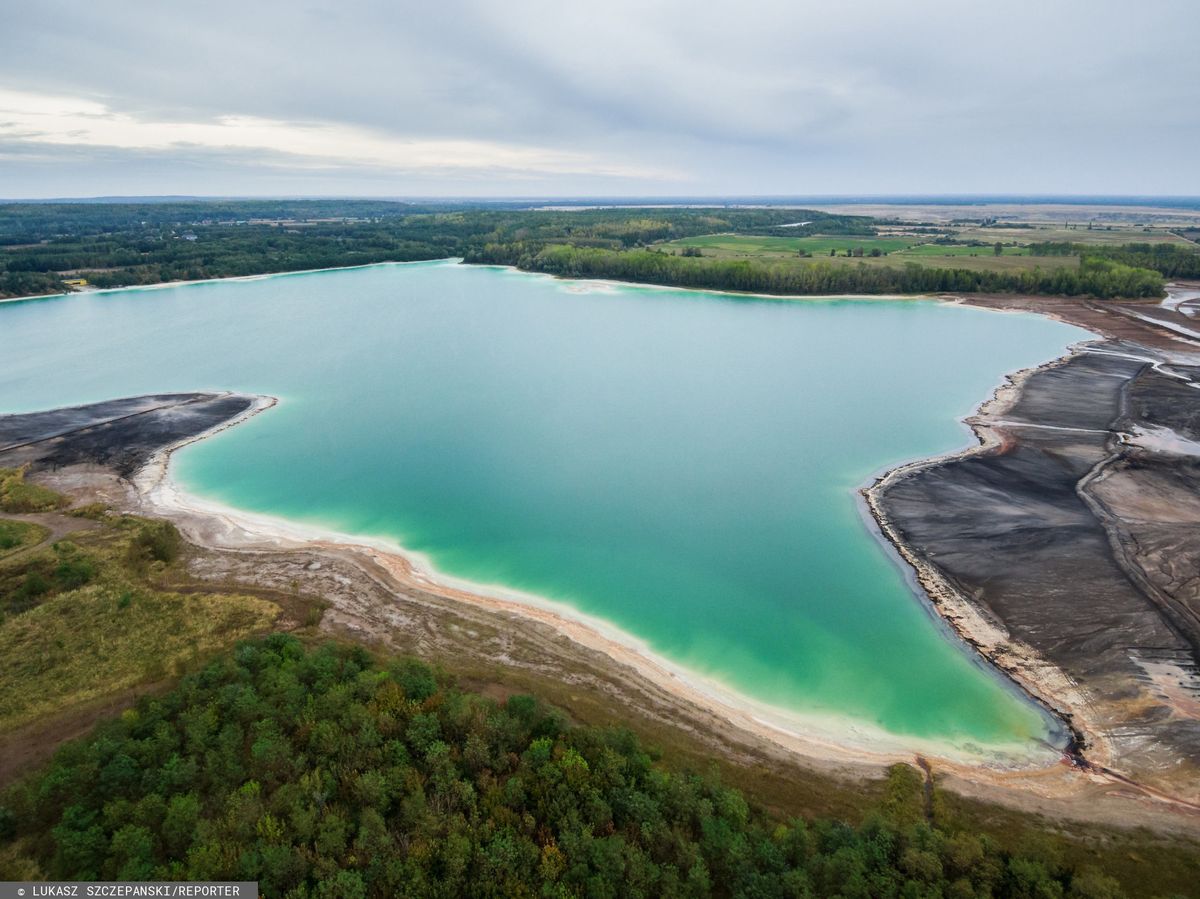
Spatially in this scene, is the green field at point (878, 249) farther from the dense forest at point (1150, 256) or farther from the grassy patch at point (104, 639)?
the grassy patch at point (104, 639)

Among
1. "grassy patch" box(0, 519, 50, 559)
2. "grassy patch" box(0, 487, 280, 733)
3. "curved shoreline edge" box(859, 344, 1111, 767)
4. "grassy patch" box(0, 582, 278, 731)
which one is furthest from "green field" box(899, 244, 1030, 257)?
"grassy patch" box(0, 519, 50, 559)

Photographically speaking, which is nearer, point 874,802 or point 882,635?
point 874,802

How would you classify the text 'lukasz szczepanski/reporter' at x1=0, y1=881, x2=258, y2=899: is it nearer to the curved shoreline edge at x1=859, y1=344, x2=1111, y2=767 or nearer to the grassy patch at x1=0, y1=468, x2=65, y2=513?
the curved shoreline edge at x1=859, y1=344, x2=1111, y2=767

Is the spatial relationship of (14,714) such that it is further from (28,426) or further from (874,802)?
(28,426)

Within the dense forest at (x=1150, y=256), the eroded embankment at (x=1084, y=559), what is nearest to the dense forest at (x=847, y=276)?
the dense forest at (x=1150, y=256)

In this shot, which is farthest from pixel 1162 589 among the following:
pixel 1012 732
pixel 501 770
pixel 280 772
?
pixel 280 772
